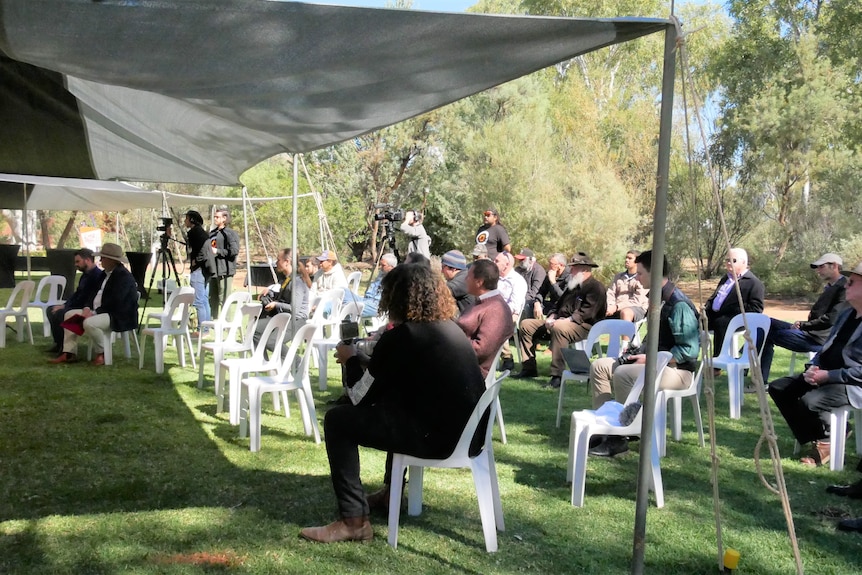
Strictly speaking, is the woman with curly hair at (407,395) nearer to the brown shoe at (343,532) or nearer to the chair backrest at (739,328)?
the brown shoe at (343,532)

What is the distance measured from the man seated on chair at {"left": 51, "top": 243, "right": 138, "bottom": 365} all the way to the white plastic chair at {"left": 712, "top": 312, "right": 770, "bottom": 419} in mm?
5574

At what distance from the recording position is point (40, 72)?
3605 millimetres

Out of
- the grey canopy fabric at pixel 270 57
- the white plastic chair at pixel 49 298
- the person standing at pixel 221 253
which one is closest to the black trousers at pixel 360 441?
the grey canopy fabric at pixel 270 57

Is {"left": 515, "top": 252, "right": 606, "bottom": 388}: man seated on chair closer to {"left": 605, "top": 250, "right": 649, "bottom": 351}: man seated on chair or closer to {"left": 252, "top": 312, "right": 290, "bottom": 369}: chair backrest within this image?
{"left": 605, "top": 250, "right": 649, "bottom": 351}: man seated on chair

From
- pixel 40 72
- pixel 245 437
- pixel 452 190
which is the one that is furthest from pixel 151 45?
pixel 452 190

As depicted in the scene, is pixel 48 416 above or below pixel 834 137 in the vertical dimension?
below

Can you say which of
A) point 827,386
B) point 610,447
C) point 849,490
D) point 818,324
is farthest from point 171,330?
point 818,324

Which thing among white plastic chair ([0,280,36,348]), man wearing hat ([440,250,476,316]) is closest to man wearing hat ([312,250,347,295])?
man wearing hat ([440,250,476,316])

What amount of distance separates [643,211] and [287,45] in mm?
18005

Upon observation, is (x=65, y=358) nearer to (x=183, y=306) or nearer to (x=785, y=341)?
(x=183, y=306)

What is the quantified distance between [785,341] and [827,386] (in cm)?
233

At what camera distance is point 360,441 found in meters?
3.20

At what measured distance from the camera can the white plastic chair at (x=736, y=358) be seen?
5.86 meters

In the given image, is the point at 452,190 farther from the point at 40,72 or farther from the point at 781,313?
the point at 40,72
